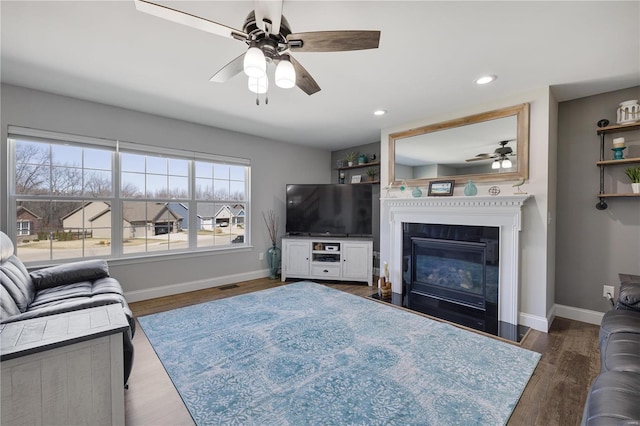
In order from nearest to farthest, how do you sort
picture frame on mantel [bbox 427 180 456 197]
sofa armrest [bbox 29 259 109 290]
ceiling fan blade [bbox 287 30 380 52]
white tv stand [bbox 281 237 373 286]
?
ceiling fan blade [bbox 287 30 380 52], sofa armrest [bbox 29 259 109 290], picture frame on mantel [bbox 427 180 456 197], white tv stand [bbox 281 237 373 286]

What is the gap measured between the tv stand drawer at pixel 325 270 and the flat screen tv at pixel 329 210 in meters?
0.60

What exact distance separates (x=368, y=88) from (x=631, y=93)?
2.59 metres

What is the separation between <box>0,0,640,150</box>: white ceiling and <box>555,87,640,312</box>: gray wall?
22 cm

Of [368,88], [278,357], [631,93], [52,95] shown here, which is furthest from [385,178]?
[52,95]

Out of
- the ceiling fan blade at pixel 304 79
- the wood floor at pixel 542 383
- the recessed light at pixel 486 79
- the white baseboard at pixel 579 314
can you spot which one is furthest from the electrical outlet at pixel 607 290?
the ceiling fan blade at pixel 304 79

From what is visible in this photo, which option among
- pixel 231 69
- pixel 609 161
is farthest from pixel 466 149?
pixel 231 69

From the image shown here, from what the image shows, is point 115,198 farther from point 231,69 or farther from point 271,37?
point 271,37

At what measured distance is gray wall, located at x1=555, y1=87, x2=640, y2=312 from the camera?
8.99 feet

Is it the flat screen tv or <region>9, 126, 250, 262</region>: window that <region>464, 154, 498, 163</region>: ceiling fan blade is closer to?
the flat screen tv

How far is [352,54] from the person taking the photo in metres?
2.19

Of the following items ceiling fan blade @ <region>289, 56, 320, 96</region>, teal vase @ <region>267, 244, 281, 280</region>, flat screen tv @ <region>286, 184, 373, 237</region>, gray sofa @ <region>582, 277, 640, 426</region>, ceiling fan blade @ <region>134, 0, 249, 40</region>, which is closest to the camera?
gray sofa @ <region>582, 277, 640, 426</region>

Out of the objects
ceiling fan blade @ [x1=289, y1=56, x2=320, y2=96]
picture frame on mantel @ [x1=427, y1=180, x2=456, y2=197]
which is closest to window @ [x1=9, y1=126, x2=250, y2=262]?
ceiling fan blade @ [x1=289, y1=56, x2=320, y2=96]

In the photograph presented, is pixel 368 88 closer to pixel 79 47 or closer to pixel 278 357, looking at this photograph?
pixel 79 47

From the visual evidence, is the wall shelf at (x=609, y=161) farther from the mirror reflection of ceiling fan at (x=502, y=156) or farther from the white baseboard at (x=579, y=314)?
the white baseboard at (x=579, y=314)
